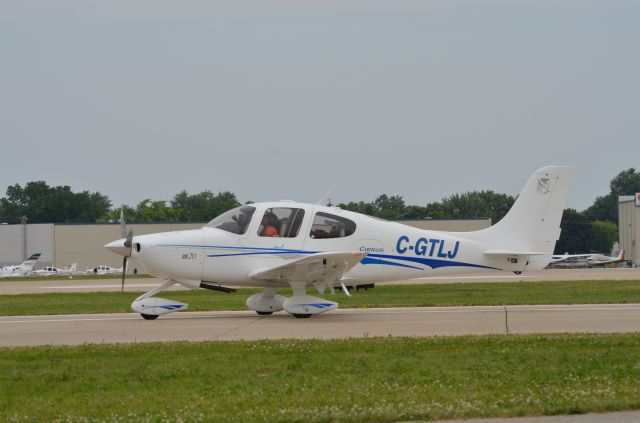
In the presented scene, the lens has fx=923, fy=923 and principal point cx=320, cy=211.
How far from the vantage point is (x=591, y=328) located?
1550 cm

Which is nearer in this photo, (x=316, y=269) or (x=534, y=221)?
(x=316, y=269)

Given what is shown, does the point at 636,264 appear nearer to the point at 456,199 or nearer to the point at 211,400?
the point at 456,199

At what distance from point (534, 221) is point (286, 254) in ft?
20.6

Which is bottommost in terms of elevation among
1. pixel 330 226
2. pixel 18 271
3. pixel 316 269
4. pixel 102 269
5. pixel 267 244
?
pixel 102 269

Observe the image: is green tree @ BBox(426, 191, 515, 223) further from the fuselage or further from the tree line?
the fuselage

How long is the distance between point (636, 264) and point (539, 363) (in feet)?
270

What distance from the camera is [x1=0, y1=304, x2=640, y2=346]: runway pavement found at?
1527 centimetres

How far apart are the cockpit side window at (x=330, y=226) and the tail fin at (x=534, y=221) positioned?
345cm

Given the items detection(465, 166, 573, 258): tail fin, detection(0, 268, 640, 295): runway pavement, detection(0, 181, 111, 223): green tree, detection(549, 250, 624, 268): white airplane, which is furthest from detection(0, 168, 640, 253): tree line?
detection(465, 166, 573, 258): tail fin

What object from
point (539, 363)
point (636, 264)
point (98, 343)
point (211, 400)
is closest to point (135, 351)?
point (98, 343)

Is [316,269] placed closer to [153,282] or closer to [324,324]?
[324,324]

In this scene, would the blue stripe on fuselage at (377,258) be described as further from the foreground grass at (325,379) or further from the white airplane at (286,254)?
the foreground grass at (325,379)

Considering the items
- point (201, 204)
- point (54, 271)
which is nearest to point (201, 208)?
point (201, 204)

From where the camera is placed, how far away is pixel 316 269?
58.5ft
